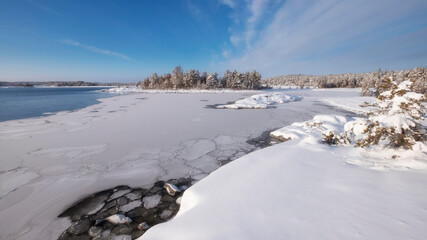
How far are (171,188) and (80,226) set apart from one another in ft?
6.33

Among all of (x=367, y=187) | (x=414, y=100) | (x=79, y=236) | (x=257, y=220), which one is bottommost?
(x=79, y=236)

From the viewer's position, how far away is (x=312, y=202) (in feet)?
8.37

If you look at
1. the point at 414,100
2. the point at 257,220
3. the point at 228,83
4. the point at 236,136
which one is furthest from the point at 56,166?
the point at 228,83

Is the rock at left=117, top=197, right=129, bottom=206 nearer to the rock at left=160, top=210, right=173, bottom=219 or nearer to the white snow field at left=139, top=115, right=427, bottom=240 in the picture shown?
the rock at left=160, top=210, right=173, bottom=219

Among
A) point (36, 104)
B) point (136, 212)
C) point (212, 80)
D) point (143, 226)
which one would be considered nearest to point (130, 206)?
point (136, 212)

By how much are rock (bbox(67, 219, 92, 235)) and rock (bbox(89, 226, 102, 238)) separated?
12 cm

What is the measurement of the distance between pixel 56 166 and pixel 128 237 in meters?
4.50

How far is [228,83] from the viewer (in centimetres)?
6662

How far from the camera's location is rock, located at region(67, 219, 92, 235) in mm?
3277

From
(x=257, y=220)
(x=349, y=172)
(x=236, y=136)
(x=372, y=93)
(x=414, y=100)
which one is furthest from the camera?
(x=372, y=93)

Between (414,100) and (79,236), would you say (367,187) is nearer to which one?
(414,100)

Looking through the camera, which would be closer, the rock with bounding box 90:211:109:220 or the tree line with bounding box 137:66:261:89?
the rock with bounding box 90:211:109:220

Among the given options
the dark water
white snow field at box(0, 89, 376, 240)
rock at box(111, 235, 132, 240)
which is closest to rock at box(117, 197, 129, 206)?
white snow field at box(0, 89, 376, 240)

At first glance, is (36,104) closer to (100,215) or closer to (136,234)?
(100,215)
